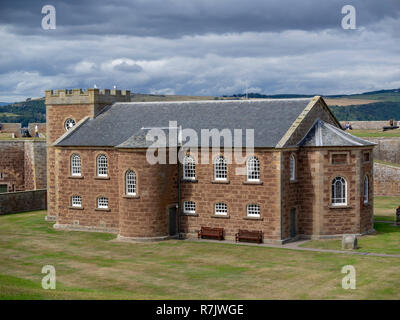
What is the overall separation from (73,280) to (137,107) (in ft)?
72.0

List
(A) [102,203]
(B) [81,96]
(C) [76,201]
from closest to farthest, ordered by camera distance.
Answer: (A) [102,203] < (C) [76,201] < (B) [81,96]

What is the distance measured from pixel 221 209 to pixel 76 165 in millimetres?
13023

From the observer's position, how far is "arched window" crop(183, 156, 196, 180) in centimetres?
4434

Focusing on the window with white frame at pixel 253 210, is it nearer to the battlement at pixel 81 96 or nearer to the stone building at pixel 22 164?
the battlement at pixel 81 96

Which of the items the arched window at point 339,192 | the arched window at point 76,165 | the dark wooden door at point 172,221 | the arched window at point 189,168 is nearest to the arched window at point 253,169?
the arched window at point 189,168

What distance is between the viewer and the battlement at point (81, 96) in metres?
51.1

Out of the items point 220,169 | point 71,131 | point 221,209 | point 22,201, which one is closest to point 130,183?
point 220,169

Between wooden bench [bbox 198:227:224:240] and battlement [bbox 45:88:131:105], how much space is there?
15254 millimetres

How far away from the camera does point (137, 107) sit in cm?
5094

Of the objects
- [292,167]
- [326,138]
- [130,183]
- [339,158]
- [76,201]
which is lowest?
[76,201]

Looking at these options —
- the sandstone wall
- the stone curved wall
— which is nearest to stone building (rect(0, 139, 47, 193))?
the sandstone wall

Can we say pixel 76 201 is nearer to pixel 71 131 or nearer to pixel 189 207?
pixel 71 131

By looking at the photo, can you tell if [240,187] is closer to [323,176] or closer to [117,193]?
[323,176]

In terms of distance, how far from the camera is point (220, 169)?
43219 millimetres
